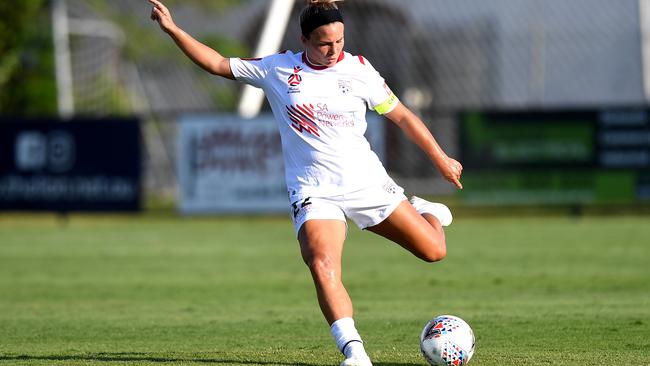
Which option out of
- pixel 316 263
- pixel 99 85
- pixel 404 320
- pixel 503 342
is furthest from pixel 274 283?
pixel 99 85

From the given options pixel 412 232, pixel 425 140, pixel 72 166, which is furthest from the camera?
pixel 72 166

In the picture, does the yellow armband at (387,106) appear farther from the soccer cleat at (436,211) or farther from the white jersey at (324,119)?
the soccer cleat at (436,211)

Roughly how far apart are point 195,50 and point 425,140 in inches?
63.6

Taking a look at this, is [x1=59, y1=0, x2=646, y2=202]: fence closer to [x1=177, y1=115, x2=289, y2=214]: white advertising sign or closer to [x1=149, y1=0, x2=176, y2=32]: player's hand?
[x1=177, y1=115, x2=289, y2=214]: white advertising sign

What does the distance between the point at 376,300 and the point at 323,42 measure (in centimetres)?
512

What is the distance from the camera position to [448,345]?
7.08 meters

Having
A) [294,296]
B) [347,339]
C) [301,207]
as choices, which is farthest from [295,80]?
[294,296]

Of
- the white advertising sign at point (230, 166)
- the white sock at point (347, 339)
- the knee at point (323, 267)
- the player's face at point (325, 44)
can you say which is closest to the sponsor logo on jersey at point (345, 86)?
the player's face at point (325, 44)

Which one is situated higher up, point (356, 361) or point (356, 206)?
point (356, 206)

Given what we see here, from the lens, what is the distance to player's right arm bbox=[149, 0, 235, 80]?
7445mm

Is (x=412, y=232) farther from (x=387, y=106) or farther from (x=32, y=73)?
(x=32, y=73)

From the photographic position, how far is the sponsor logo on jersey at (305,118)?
7.29m

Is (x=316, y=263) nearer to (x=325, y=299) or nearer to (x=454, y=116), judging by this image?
(x=325, y=299)

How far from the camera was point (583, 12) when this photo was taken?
35.5 m
